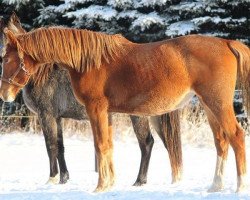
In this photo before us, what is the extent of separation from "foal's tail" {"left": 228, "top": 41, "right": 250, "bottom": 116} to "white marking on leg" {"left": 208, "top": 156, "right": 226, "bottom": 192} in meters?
0.64

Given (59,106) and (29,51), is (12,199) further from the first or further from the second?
(59,106)

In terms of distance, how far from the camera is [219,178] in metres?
5.61

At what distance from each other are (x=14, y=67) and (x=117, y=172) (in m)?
3.05

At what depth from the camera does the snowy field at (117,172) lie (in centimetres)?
527

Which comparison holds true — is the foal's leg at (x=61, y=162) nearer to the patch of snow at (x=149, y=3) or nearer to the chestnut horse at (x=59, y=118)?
the chestnut horse at (x=59, y=118)

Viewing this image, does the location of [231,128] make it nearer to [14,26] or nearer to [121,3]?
[14,26]

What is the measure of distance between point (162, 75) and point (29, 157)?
5.52 metres

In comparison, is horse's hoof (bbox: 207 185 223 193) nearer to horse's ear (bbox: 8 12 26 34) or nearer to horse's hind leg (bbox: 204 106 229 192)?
horse's hind leg (bbox: 204 106 229 192)

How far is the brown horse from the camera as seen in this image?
5316 mm

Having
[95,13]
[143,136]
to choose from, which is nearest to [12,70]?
[143,136]

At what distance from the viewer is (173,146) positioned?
6.65 metres

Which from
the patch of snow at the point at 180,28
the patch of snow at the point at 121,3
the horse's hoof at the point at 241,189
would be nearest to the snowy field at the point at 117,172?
the horse's hoof at the point at 241,189

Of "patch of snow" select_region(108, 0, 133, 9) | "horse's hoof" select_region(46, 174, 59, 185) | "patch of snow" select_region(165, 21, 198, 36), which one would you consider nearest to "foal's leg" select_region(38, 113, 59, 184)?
"horse's hoof" select_region(46, 174, 59, 185)

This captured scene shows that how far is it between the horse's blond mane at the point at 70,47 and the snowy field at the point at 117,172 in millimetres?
1461
